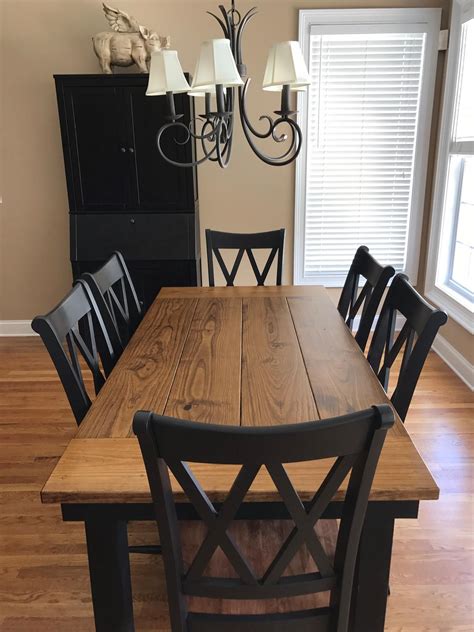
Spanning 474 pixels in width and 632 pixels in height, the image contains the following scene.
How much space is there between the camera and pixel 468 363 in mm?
3279

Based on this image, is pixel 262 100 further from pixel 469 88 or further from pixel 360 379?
pixel 360 379

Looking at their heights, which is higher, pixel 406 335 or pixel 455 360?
pixel 406 335

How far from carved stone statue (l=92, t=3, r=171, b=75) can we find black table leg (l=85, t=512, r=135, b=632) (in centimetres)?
309

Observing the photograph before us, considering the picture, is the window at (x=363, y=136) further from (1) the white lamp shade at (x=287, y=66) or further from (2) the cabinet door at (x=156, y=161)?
(1) the white lamp shade at (x=287, y=66)

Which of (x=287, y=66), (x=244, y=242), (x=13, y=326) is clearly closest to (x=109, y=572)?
(x=287, y=66)

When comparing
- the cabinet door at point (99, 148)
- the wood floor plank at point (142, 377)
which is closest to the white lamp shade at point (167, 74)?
the wood floor plank at point (142, 377)

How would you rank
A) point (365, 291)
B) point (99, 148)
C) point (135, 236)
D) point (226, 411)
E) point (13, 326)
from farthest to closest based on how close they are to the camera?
point (13, 326), point (135, 236), point (99, 148), point (365, 291), point (226, 411)

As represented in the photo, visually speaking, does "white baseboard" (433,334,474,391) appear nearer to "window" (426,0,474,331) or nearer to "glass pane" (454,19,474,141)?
"window" (426,0,474,331)

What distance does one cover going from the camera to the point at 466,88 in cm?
338

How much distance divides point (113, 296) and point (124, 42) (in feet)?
6.72

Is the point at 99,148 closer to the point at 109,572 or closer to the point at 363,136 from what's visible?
the point at 363,136

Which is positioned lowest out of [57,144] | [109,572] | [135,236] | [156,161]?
[109,572]

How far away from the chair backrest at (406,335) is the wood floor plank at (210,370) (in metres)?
0.50

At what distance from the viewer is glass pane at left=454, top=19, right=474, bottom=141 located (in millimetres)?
3309
